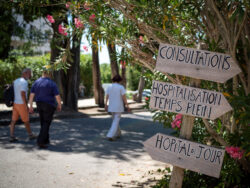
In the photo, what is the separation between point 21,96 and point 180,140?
17.9ft

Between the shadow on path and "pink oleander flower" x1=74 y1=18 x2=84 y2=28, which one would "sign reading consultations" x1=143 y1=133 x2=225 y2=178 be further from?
the shadow on path

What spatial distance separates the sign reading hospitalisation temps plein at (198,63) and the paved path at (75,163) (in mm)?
2438

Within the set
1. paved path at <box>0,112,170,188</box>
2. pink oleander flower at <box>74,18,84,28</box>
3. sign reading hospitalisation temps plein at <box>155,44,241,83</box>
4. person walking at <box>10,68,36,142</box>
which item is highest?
pink oleander flower at <box>74,18,84,28</box>

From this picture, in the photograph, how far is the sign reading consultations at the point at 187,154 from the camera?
131 inches

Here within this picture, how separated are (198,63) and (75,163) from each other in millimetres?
3831

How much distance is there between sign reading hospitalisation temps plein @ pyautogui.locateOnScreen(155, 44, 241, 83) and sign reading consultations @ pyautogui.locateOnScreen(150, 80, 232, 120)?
0.57 feet

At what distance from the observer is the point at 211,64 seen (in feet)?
11.2

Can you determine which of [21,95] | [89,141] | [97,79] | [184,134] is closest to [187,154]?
[184,134]

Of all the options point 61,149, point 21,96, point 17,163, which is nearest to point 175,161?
point 17,163

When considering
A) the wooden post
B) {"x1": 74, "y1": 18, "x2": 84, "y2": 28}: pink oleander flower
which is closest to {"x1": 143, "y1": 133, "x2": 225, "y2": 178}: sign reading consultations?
the wooden post

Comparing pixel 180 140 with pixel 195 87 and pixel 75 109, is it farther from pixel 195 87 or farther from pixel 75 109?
pixel 75 109

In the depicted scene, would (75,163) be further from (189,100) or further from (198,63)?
(198,63)

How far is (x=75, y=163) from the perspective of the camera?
6.46m

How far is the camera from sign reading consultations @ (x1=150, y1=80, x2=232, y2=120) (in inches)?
131
